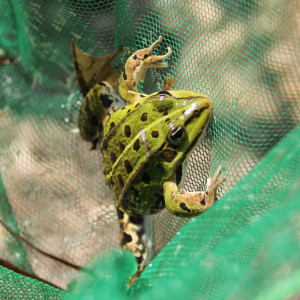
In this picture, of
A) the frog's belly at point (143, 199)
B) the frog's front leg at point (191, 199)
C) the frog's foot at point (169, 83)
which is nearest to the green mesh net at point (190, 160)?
the frog's foot at point (169, 83)

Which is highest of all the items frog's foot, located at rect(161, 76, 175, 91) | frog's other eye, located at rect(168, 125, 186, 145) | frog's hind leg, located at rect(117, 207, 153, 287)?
frog's foot, located at rect(161, 76, 175, 91)

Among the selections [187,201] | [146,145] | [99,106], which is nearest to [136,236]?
[187,201]

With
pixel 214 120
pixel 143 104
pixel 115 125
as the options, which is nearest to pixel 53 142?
pixel 115 125

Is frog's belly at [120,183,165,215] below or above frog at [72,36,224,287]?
below

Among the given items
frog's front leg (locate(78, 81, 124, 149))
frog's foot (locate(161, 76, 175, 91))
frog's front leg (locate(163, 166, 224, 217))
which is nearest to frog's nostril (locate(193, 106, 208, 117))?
frog's front leg (locate(163, 166, 224, 217))

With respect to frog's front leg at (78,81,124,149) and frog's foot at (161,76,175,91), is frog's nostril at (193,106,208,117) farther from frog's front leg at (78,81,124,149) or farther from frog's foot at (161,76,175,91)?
frog's front leg at (78,81,124,149)

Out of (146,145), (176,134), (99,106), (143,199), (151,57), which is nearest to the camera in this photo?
(176,134)

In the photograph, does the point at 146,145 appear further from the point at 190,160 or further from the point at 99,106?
the point at 99,106
